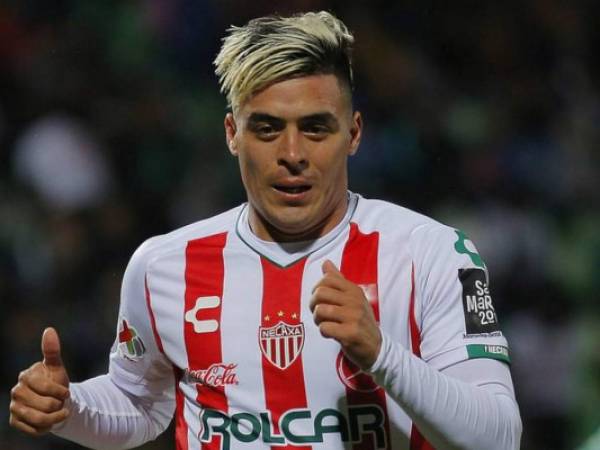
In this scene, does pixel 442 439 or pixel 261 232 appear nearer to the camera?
pixel 442 439

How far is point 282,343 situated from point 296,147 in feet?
1.65

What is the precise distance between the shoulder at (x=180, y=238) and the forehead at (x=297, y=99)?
15.8 inches

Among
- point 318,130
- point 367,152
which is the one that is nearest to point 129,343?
point 318,130

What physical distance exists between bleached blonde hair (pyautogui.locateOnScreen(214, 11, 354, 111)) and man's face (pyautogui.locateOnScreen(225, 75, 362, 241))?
0.09 ft

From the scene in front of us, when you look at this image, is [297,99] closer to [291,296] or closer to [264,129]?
[264,129]

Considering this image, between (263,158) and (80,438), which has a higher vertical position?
(263,158)

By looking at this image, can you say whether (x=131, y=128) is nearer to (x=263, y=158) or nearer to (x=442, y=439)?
(x=263, y=158)

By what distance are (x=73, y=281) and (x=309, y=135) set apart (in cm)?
324

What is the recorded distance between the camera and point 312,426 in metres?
3.11

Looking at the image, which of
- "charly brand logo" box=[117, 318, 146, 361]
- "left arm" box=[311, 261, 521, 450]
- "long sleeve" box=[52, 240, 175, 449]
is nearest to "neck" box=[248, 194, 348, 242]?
"long sleeve" box=[52, 240, 175, 449]

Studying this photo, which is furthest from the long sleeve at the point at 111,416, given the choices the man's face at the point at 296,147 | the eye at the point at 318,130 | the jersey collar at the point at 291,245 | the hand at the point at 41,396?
the eye at the point at 318,130

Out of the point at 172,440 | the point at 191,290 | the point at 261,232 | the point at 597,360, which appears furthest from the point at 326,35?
the point at 597,360

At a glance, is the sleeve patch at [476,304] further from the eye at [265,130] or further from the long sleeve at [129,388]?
the long sleeve at [129,388]

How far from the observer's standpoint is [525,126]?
6.73m
